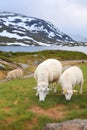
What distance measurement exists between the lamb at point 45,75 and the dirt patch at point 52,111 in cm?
105

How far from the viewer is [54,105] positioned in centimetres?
2091

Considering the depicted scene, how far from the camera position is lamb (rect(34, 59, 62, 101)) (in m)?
21.2

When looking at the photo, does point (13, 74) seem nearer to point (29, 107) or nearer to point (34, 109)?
point (29, 107)

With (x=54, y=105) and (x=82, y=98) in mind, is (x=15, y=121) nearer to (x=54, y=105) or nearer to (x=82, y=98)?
(x=54, y=105)

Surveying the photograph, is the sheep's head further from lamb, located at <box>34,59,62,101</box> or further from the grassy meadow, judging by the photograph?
lamb, located at <box>34,59,62,101</box>

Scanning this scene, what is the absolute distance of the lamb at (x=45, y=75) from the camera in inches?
835

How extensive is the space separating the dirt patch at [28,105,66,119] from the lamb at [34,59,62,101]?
105 centimetres

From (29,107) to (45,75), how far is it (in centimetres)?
277

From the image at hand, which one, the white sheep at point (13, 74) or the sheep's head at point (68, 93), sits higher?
the sheep's head at point (68, 93)

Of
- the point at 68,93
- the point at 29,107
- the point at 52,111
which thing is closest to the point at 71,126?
the point at 52,111

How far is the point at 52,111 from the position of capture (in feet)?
66.3

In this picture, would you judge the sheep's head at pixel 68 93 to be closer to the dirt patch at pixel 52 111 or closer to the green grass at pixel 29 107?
the green grass at pixel 29 107

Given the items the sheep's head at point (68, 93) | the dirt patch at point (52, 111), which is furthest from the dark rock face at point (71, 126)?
the sheep's head at point (68, 93)

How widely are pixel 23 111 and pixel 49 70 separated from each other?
4378 mm
